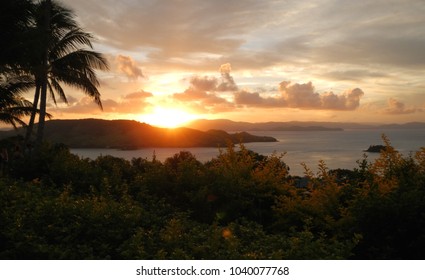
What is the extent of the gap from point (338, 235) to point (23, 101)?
23901 mm

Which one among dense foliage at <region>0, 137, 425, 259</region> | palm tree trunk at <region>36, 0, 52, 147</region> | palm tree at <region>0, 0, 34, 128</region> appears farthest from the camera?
palm tree trunk at <region>36, 0, 52, 147</region>

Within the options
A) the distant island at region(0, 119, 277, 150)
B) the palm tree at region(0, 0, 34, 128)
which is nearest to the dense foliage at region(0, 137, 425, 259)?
the palm tree at region(0, 0, 34, 128)

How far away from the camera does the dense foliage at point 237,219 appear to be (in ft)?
16.2

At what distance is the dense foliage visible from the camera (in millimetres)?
4926

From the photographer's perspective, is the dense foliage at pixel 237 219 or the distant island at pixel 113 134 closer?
the dense foliage at pixel 237 219

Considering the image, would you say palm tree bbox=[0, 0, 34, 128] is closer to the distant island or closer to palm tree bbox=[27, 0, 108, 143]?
palm tree bbox=[27, 0, 108, 143]

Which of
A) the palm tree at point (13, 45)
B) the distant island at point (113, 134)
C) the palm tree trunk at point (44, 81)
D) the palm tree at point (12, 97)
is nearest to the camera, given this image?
the palm tree at point (13, 45)

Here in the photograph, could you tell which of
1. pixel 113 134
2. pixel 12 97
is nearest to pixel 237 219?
pixel 12 97

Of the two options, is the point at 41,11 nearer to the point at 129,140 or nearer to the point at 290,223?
the point at 290,223

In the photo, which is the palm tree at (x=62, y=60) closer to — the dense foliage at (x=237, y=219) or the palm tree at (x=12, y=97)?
the palm tree at (x=12, y=97)

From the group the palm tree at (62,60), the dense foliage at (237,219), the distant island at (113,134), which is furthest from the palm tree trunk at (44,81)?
the distant island at (113,134)
